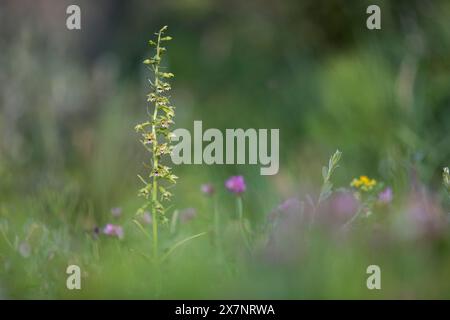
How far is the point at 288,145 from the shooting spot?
192 inches

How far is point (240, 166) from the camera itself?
424 centimetres

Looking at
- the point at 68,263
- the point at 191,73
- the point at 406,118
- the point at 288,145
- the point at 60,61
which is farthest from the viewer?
the point at 191,73

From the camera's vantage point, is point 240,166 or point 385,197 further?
A: point 240,166

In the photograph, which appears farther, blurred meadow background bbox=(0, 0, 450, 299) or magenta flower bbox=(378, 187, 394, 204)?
magenta flower bbox=(378, 187, 394, 204)

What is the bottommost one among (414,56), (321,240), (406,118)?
(321,240)

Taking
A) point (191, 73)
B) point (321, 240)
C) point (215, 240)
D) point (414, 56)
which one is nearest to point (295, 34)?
point (191, 73)

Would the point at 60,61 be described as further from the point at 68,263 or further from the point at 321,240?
the point at 321,240

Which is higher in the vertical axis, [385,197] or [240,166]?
[240,166]

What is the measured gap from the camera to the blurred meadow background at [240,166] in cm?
185

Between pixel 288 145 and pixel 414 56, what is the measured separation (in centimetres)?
91

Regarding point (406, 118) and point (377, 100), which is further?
point (377, 100)

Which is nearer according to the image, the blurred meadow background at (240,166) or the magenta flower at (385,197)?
the blurred meadow background at (240,166)

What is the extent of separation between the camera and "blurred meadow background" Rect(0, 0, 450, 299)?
185 centimetres

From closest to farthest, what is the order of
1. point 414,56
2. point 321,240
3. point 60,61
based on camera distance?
point 321,240, point 414,56, point 60,61
